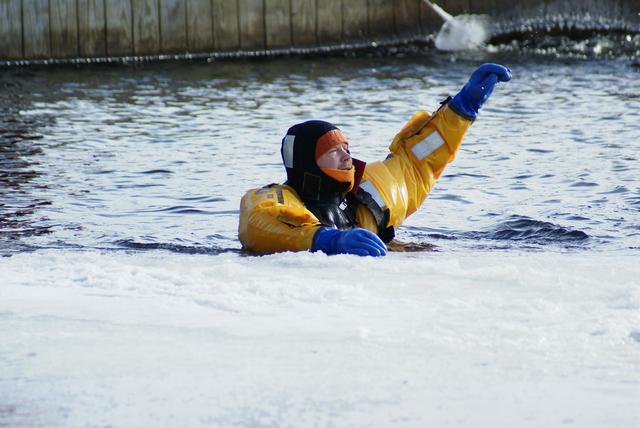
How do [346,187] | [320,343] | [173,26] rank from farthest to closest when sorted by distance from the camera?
[173,26]
[346,187]
[320,343]

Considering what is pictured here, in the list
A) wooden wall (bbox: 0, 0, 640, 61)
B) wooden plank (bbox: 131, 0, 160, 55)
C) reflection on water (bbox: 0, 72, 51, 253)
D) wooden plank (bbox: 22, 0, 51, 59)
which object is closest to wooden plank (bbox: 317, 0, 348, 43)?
wooden wall (bbox: 0, 0, 640, 61)

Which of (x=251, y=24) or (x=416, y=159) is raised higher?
(x=251, y=24)

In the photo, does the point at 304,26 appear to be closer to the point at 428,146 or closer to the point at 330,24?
the point at 330,24

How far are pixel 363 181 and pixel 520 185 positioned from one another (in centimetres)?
257

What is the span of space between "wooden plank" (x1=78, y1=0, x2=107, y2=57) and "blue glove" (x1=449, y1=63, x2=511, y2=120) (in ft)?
35.0

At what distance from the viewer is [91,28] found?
57.3 feet

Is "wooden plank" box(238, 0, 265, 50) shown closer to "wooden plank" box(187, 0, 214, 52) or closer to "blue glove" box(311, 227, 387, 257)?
"wooden plank" box(187, 0, 214, 52)

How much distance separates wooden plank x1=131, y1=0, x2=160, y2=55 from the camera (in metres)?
17.5

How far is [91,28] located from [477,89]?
10884mm

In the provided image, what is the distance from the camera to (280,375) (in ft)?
14.2

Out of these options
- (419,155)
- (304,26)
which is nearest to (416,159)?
(419,155)

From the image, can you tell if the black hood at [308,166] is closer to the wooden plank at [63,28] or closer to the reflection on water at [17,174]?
the reflection on water at [17,174]

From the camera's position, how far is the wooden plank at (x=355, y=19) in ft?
59.1

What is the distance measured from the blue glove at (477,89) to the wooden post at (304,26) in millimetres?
10531
